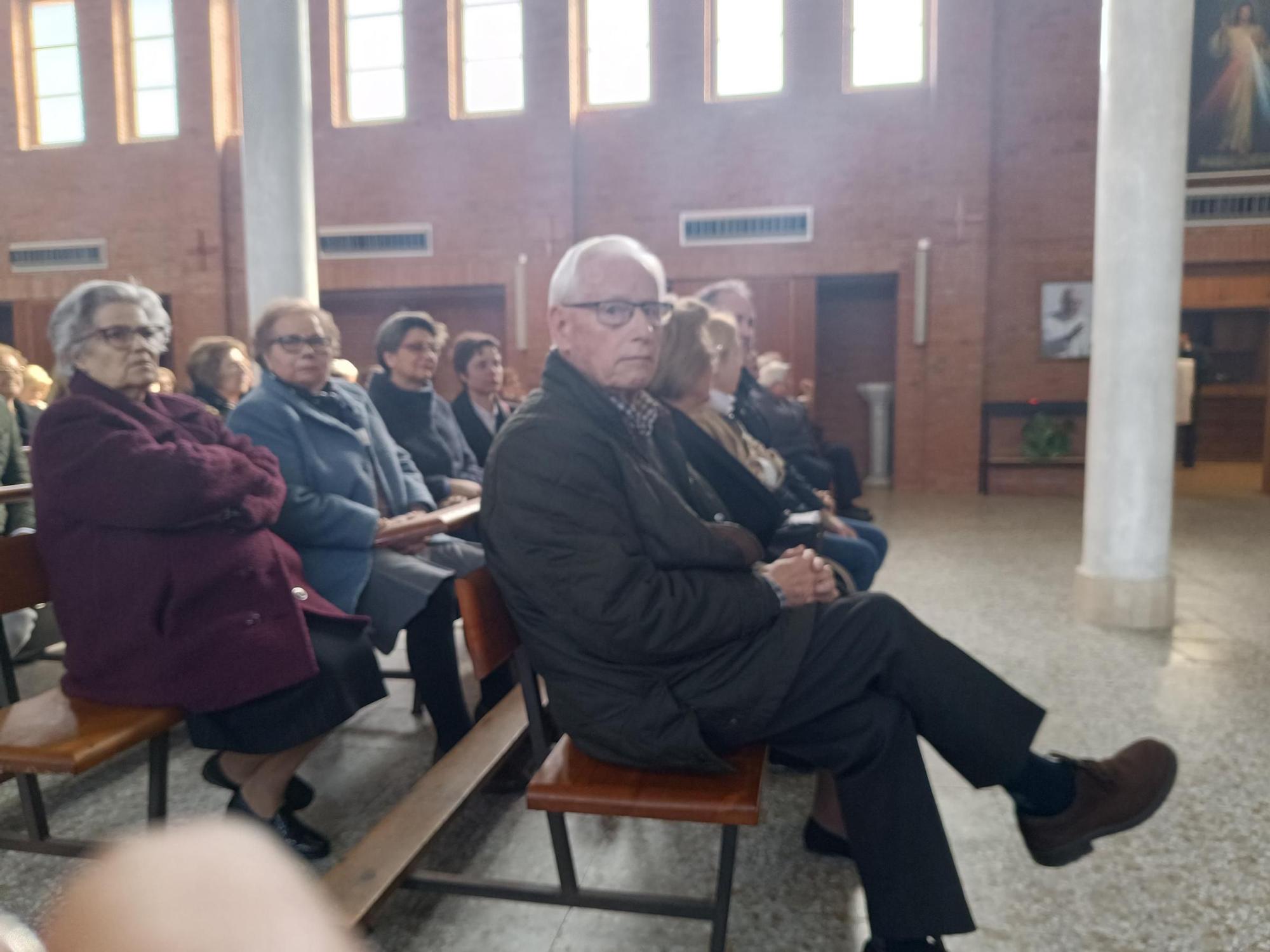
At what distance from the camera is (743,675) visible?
173 cm

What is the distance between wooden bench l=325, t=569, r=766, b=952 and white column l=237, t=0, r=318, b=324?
112 inches

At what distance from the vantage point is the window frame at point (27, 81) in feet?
36.9

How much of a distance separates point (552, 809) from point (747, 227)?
346 inches

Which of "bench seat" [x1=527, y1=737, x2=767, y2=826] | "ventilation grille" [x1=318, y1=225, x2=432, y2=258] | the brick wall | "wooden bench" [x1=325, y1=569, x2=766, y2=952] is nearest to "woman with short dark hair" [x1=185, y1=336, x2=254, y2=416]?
"wooden bench" [x1=325, y1=569, x2=766, y2=952]

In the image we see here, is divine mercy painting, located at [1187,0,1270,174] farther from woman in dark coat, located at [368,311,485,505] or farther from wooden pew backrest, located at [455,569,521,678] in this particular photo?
wooden pew backrest, located at [455,569,521,678]

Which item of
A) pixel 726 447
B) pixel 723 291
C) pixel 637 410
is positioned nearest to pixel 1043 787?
pixel 637 410

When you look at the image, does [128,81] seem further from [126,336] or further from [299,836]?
[299,836]

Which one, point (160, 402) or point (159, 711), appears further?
point (160, 402)

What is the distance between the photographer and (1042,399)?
9.48 metres

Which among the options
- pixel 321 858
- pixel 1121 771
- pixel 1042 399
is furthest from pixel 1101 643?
pixel 1042 399

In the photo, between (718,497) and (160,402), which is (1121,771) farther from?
(160,402)

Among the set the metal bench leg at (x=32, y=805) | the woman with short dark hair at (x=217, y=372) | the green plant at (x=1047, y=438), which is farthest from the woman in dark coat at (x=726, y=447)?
the green plant at (x=1047, y=438)

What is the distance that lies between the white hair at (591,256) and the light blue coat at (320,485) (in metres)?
0.95

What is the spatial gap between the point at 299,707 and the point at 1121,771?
Result: 64.0 inches
